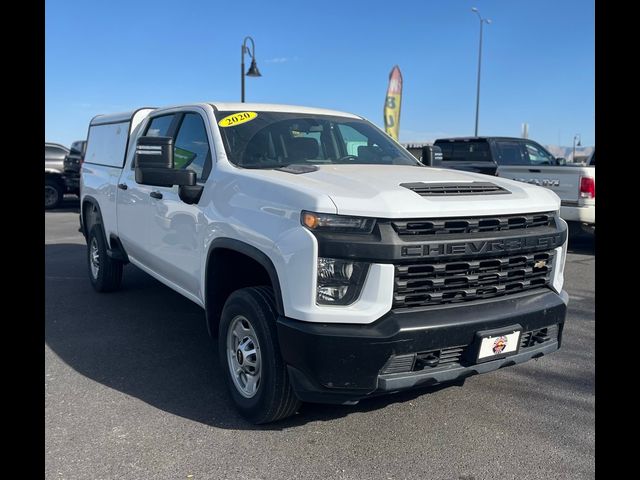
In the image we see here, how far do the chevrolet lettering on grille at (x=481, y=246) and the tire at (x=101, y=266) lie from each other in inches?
168

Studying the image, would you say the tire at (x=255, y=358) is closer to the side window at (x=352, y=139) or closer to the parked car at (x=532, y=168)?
the side window at (x=352, y=139)

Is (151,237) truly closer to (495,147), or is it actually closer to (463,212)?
(463,212)

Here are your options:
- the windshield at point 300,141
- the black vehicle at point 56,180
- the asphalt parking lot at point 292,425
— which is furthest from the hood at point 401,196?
the black vehicle at point 56,180

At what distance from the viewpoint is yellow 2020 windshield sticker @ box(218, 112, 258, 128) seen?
407 cm

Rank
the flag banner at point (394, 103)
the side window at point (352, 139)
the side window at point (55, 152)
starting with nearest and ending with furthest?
the side window at point (352, 139), the side window at point (55, 152), the flag banner at point (394, 103)

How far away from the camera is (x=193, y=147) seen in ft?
14.1

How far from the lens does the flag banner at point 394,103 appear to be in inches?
885

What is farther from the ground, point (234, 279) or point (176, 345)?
point (234, 279)

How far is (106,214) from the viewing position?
235 inches

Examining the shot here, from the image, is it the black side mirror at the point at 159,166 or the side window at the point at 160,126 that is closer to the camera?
the black side mirror at the point at 159,166

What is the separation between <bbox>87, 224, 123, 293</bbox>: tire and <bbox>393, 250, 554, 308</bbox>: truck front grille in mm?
4195
